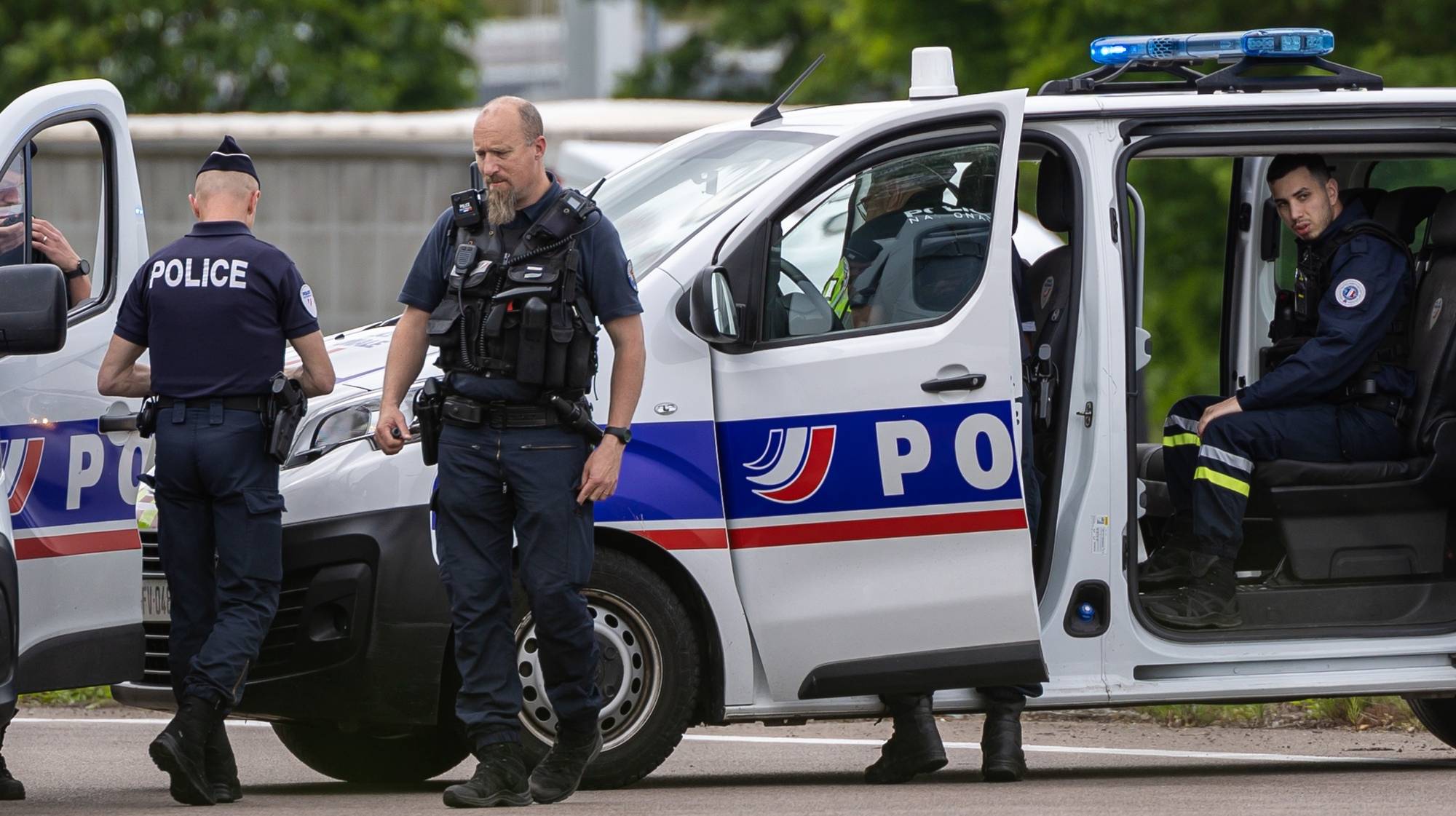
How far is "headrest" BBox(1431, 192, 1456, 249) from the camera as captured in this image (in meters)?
7.27

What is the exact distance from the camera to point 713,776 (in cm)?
714

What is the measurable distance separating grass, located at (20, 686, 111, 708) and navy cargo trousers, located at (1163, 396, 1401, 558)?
4.28 m

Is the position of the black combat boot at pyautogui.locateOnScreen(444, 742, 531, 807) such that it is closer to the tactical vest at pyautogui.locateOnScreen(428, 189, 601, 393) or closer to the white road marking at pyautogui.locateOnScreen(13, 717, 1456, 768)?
the tactical vest at pyautogui.locateOnScreen(428, 189, 601, 393)

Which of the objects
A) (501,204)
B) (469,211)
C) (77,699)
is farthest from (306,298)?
(77,699)

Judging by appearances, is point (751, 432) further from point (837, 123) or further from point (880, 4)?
point (880, 4)

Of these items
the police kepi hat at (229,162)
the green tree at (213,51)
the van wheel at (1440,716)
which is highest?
the green tree at (213,51)

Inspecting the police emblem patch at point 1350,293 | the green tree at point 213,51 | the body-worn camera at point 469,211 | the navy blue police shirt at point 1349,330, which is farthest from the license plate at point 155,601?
the green tree at point 213,51

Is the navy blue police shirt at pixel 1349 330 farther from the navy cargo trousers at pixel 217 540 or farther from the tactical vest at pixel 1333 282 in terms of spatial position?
the navy cargo trousers at pixel 217 540

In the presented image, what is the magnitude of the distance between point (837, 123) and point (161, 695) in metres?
2.46

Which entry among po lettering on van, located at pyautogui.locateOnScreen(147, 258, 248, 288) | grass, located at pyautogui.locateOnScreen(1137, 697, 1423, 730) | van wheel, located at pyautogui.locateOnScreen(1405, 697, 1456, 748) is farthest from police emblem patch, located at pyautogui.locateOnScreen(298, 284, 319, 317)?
van wheel, located at pyautogui.locateOnScreen(1405, 697, 1456, 748)

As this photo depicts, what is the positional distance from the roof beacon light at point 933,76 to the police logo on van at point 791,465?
110 cm

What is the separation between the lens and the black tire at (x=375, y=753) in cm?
707

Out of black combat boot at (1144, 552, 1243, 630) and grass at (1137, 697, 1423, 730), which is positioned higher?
black combat boot at (1144, 552, 1243, 630)

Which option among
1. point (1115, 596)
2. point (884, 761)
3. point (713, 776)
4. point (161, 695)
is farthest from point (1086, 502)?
point (161, 695)
